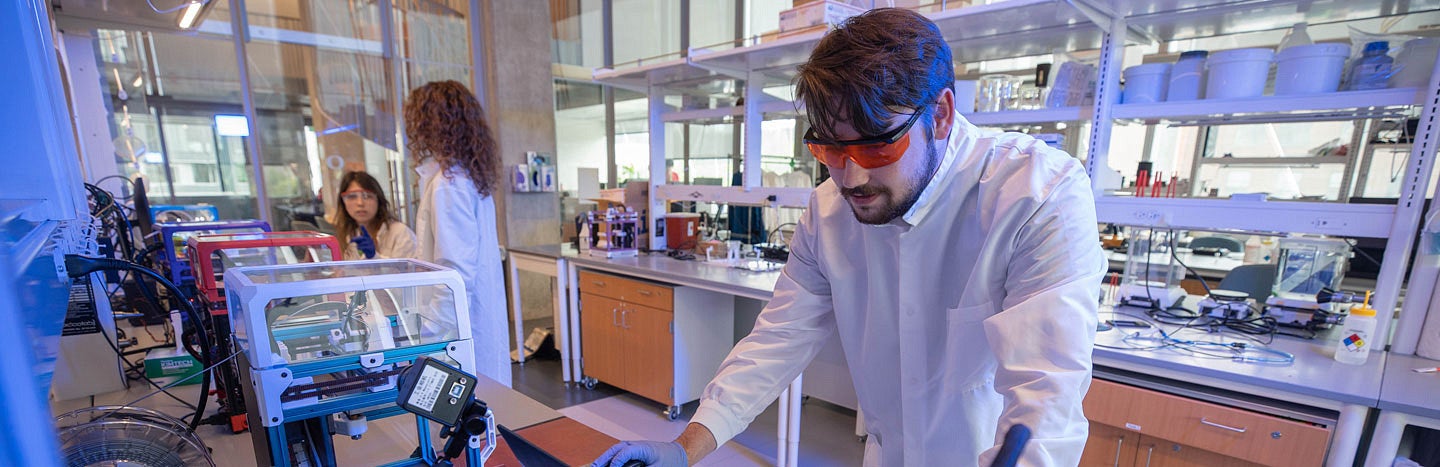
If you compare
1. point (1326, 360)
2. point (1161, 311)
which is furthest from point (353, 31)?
point (1326, 360)

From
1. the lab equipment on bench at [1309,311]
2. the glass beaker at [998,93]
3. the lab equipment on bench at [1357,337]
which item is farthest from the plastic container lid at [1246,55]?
the lab equipment on bench at [1309,311]

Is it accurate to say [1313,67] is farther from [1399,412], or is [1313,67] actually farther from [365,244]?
[365,244]

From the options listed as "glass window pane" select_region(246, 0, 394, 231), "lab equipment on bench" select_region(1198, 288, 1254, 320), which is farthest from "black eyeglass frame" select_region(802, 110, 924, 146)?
"glass window pane" select_region(246, 0, 394, 231)

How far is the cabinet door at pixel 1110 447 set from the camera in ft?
5.12

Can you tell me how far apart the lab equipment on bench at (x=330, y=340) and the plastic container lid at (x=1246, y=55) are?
224cm

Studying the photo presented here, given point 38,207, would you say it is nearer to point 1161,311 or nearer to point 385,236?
point 385,236

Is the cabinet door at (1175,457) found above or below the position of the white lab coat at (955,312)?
below

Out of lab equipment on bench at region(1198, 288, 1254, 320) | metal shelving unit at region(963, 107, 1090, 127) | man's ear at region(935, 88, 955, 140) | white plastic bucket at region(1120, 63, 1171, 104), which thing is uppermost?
white plastic bucket at region(1120, 63, 1171, 104)

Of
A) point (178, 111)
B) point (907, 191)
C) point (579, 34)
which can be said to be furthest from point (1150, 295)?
point (178, 111)

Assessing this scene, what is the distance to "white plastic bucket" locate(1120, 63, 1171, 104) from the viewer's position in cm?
184

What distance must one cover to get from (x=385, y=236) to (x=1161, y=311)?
319cm

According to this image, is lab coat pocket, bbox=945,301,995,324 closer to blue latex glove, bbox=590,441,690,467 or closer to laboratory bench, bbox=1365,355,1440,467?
blue latex glove, bbox=590,441,690,467

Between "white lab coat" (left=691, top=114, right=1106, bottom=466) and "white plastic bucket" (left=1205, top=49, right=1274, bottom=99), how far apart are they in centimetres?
134

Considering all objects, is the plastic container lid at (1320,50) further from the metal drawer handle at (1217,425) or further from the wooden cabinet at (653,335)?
the wooden cabinet at (653,335)
